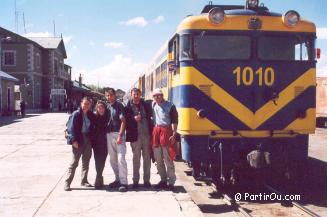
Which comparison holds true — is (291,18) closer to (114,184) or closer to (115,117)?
(115,117)

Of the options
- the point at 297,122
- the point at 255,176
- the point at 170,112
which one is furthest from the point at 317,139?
the point at 170,112

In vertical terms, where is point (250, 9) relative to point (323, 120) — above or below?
above

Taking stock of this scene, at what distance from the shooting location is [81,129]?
7.97 meters

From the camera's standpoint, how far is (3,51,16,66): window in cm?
5125

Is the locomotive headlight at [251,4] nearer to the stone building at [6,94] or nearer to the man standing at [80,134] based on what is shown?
the man standing at [80,134]

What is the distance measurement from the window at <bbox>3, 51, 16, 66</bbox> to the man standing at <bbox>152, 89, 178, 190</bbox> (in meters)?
47.0

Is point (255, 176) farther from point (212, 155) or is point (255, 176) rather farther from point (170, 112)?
point (170, 112)

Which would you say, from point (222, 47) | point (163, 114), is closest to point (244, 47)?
point (222, 47)

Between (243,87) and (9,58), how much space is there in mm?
47876

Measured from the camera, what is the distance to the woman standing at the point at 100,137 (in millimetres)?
8055

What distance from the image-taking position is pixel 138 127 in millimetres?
8023

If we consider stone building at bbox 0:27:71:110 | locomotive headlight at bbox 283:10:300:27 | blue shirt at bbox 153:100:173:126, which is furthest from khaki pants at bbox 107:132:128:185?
stone building at bbox 0:27:71:110

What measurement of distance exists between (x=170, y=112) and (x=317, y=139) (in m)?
13.8

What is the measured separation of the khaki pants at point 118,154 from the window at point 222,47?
213 cm
